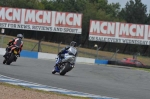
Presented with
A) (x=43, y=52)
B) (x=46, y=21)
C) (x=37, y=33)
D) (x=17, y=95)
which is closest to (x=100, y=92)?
(x=17, y=95)

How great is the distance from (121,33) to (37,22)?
28.3ft

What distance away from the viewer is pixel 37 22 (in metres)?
47.9

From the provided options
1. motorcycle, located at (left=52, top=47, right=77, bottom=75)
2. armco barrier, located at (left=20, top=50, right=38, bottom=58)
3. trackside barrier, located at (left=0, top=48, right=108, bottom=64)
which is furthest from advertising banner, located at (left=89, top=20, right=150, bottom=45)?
motorcycle, located at (left=52, top=47, right=77, bottom=75)

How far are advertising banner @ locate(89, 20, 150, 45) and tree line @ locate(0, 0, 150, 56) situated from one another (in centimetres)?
858

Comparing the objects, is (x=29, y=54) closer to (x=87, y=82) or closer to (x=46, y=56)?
(x=46, y=56)

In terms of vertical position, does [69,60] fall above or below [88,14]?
below

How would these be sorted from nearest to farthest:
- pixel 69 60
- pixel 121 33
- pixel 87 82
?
1. pixel 87 82
2. pixel 69 60
3. pixel 121 33

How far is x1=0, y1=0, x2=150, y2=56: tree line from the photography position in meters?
63.5

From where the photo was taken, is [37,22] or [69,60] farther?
[37,22]

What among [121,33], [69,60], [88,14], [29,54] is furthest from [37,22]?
[88,14]

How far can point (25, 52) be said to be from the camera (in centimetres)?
3900

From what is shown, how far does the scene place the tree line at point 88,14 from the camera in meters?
63.5

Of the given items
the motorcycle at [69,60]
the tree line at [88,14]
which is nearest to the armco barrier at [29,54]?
the tree line at [88,14]

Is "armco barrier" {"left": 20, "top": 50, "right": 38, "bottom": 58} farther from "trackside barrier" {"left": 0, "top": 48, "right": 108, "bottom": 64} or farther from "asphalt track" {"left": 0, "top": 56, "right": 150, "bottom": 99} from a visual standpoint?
"asphalt track" {"left": 0, "top": 56, "right": 150, "bottom": 99}
